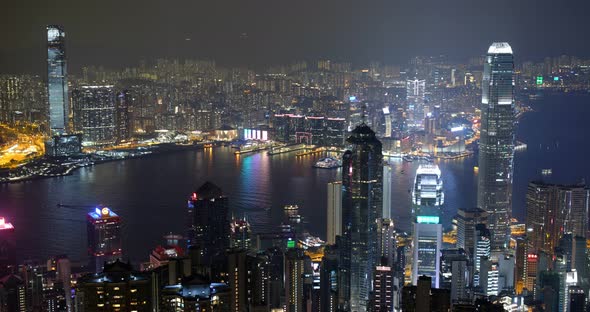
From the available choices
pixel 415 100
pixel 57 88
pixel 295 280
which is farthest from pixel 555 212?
pixel 57 88

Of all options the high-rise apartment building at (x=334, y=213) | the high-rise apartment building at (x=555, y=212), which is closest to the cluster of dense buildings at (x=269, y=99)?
the high-rise apartment building at (x=555, y=212)

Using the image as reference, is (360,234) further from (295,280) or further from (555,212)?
(555,212)

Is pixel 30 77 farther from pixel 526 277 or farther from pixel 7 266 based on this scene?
pixel 526 277

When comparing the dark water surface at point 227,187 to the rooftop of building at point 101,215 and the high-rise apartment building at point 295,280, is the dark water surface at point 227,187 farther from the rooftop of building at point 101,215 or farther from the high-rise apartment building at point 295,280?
the high-rise apartment building at point 295,280

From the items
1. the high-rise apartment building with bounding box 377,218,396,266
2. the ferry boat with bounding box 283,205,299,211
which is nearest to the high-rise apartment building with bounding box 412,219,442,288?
the high-rise apartment building with bounding box 377,218,396,266

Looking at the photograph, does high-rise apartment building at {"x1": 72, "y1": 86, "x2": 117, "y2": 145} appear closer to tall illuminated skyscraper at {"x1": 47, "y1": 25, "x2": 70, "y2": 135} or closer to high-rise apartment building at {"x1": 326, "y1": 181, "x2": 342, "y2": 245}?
tall illuminated skyscraper at {"x1": 47, "y1": 25, "x2": 70, "y2": 135}
